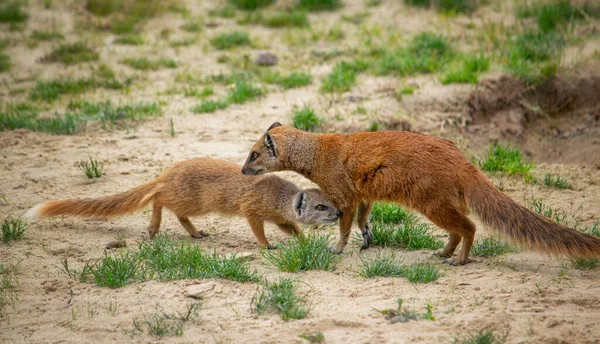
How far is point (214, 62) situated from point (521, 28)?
476 centimetres

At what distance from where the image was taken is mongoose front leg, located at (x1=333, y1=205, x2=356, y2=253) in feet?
18.2

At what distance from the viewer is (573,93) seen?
8.36 m

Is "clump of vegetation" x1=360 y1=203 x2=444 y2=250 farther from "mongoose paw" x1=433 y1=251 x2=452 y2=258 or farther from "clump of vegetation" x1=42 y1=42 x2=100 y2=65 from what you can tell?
"clump of vegetation" x1=42 y1=42 x2=100 y2=65

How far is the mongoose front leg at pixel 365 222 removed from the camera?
5587 mm

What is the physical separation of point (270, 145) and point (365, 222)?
110cm

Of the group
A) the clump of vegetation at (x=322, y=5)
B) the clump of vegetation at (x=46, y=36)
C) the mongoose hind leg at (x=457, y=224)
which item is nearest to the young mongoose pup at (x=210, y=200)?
the mongoose hind leg at (x=457, y=224)

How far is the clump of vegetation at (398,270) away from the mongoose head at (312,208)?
785mm

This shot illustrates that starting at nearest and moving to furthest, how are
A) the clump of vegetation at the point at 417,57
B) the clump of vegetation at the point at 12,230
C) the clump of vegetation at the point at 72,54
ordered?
1. the clump of vegetation at the point at 12,230
2. the clump of vegetation at the point at 417,57
3. the clump of vegetation at the point at 72,54

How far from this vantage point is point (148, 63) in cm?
989

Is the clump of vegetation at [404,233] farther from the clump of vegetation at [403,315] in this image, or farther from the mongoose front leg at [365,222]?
the clump of vegetation at [403,315]

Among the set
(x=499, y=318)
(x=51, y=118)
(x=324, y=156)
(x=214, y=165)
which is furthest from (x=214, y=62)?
(x=499, y=318)

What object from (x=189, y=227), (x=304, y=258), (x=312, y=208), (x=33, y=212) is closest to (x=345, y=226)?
(x=312, y=208)

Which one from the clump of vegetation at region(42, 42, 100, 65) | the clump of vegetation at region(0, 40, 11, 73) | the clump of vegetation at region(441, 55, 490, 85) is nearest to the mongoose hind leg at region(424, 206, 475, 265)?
the clump of vegetation at region(441, 55, 490, 85)

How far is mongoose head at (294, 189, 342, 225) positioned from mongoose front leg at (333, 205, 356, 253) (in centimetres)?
11
